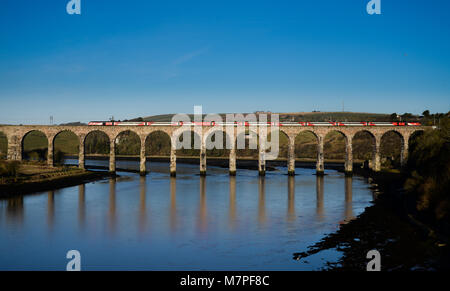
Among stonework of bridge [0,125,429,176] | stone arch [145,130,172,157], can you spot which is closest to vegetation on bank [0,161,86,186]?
stonework of bridge [0,125,429,176]

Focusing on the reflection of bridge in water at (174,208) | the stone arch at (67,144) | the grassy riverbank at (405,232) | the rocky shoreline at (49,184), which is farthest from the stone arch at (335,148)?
the stone arch at (67,144)

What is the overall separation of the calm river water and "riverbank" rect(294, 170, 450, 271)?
912 mm

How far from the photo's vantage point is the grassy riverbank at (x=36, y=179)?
1932 inches

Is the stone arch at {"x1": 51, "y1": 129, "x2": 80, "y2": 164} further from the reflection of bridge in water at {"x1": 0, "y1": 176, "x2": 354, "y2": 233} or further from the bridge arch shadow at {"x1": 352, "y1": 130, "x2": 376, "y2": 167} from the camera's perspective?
the reflection of bridge in water at {"x1": 0, "y1": 176, "x2": 354, "y2": 233}

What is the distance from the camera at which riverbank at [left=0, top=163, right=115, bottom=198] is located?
160ft

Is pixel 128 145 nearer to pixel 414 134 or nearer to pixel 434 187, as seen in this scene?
pixel 414 134

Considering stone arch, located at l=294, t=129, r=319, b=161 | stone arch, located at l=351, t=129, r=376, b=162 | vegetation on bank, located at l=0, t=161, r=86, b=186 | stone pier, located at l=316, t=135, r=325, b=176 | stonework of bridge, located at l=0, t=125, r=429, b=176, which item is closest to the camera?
vegetation on bank, located at l=0, t=161, r=86, b=186

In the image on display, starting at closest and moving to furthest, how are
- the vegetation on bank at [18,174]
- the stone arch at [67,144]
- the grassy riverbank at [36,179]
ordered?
1. the grassy riverbank at [36,179]
2. the vegetation on bank at [18,174]
3. the stone arch at [67,144]

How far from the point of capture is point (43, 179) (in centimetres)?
5609

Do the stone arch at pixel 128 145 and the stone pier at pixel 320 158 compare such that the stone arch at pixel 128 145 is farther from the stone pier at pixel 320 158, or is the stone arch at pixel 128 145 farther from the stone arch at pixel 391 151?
the stone pier at pixel 320 158

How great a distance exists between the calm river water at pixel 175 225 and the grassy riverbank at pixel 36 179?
2870 millimetres

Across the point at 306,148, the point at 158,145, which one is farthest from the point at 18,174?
the point at 158,145

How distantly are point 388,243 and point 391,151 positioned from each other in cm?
7750
